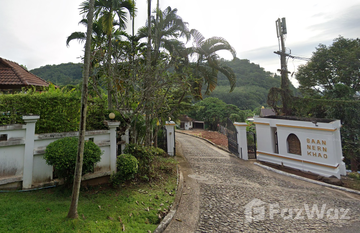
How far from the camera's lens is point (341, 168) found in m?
8.31

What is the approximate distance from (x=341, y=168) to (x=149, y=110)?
9517mm

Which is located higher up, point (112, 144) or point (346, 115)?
point (346, 115)

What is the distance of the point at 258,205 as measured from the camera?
4750 millimetres

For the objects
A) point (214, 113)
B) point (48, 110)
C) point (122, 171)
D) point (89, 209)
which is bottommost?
point (89, 209)

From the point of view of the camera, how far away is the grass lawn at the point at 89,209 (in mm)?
2742

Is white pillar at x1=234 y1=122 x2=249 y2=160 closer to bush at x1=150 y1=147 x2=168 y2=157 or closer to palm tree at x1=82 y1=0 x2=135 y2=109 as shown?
bush at x1=150 y1=147 x2=168 y2=157

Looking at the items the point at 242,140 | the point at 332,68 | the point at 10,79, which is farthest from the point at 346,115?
the point at 10,79

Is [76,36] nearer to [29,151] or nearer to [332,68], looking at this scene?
[29,151]

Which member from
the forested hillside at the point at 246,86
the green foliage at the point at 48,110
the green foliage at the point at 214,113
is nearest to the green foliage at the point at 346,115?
the green foliage at the point at 48,110

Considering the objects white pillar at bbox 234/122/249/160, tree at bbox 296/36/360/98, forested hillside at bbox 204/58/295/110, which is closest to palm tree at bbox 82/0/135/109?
white pillar at bbox 234/122/249/160

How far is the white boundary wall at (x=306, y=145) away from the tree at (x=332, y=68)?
10879 mm

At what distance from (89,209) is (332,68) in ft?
81.1

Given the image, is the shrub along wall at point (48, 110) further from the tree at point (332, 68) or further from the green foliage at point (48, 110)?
the tree at point (332, 68)

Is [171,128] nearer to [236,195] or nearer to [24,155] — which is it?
[236,195]
